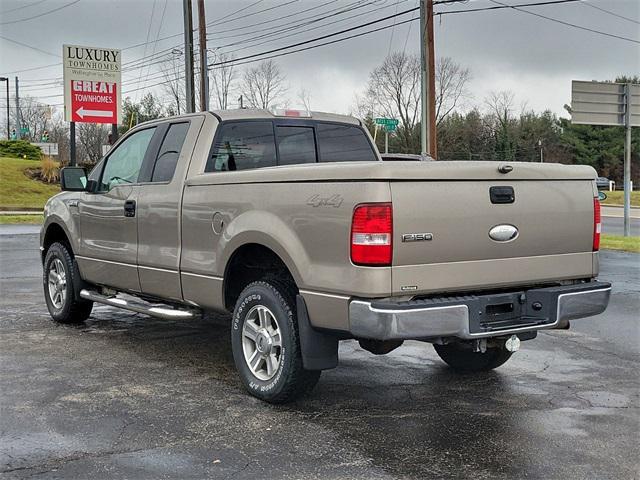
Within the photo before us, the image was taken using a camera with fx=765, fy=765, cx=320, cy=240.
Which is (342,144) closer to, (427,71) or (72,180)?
(72,180)

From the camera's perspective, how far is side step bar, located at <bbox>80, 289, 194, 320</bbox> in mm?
5984

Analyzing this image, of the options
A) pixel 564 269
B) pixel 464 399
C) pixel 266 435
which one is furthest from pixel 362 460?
pixel 564 269

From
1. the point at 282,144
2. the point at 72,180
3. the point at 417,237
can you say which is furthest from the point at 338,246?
the point at 72,180

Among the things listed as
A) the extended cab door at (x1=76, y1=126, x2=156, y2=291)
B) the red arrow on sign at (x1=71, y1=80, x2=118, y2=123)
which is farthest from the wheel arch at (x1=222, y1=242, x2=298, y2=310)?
the red arrow on sign at (x1=71, y1=80, x2=118, y2=123)

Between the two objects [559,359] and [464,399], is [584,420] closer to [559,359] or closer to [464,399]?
[464,399]

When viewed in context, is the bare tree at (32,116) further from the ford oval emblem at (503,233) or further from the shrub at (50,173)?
the ford oval emblem at (503,233)

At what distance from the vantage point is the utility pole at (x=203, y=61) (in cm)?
2991

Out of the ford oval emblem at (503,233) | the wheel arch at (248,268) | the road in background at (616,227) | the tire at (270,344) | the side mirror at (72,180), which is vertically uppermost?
the side mirror at (72,180)

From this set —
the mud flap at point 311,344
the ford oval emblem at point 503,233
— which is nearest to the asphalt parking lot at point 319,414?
the mud flap at point 311,344

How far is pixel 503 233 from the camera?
4.67 meters

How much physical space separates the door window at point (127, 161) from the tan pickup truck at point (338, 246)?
25 cm

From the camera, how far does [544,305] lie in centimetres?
480

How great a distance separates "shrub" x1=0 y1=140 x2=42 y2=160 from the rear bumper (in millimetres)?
53630

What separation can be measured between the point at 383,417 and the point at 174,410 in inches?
52.7
